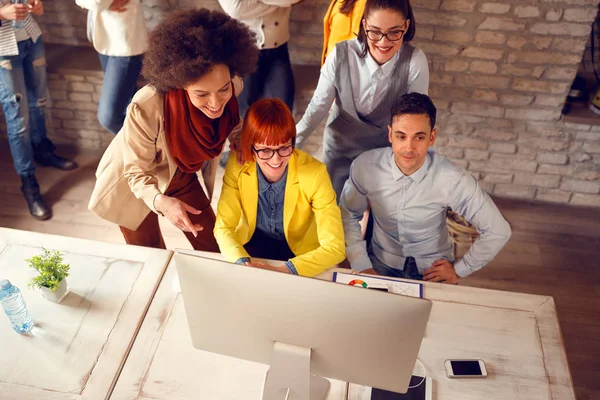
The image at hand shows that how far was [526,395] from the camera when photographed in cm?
154

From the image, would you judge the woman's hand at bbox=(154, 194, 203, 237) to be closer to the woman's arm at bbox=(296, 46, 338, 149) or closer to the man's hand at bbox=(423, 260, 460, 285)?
the woman's arm at bbox=(296, 46, 338, 149)

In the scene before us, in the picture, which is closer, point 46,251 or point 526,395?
point 526,395

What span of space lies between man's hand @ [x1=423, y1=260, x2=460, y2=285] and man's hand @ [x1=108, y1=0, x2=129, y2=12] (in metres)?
1.97

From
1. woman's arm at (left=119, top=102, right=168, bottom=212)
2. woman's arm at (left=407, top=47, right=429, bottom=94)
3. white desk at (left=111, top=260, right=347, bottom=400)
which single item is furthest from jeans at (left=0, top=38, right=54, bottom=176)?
woman's arm at (left=407, top=47, right=429, bottom=94)

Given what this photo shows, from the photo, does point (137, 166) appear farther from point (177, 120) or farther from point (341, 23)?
point (341, 23)

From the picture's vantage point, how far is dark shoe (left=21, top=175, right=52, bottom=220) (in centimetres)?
316

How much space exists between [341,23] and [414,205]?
90cm

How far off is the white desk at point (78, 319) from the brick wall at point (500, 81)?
67.2 inches

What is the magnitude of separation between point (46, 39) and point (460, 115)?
2.78m

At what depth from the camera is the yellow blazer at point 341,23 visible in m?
2.34

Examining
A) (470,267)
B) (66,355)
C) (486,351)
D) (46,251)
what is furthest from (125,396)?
(470,267)

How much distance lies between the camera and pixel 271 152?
186 cm

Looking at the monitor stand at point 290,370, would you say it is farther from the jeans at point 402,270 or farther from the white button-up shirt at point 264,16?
the white button-up shirt at point 264,16

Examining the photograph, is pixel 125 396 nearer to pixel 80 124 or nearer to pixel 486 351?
pixel 486 351
